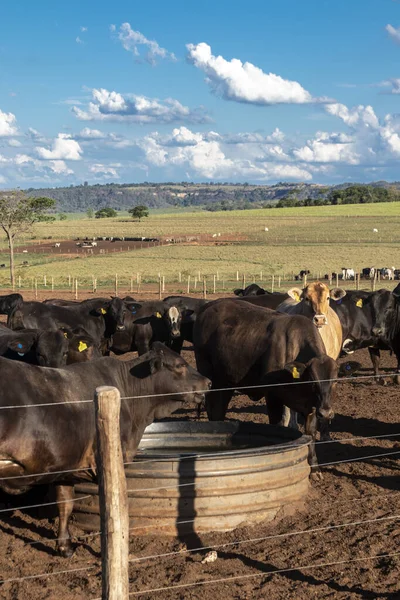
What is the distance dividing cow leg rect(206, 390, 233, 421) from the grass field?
36.2 meters

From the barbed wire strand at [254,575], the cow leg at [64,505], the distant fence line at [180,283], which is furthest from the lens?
the distant fence line at [180,283]

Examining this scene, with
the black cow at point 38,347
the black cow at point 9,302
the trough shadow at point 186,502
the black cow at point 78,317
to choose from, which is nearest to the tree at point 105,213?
the black cow at point 9,302

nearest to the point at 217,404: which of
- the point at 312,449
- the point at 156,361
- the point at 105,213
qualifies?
the point at 312,449

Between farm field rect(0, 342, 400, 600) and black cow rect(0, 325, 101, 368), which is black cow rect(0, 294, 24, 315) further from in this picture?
farm field rect(0, 342, 400, 600)

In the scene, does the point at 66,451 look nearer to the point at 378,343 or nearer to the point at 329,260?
the point at 378,343

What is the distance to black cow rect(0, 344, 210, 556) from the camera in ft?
22.8

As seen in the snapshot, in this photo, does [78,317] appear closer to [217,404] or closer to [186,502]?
[217,404]

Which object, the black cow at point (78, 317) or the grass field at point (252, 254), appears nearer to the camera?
the black cow at point (78, 317)

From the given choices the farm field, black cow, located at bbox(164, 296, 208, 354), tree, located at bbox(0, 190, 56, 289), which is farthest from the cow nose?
tree, located at bbox(0, 190, 56, 289)

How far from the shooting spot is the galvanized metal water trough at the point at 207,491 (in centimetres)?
757

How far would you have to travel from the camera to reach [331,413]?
30.5 feet

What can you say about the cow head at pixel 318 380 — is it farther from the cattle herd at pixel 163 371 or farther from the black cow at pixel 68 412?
the black cow at pixel 68 412

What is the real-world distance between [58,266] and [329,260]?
797 inches

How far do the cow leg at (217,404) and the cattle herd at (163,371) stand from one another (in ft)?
0.05
